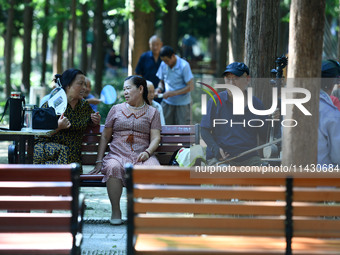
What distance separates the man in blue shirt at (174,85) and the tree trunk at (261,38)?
295cm

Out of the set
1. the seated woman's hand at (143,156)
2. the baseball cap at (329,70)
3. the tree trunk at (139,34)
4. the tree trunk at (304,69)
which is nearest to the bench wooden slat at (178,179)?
the tree trunk at (304,69)

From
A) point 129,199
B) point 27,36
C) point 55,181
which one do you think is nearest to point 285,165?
point 129,199

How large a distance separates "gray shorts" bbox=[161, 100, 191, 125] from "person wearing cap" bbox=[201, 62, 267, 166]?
527cm

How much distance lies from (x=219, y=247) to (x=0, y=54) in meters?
71.8

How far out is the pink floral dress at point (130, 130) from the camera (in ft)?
24.4

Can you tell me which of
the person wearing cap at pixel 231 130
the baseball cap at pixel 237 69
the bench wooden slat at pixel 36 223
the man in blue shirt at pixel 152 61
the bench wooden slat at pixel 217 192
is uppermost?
the man in blue shirt at pixel 152 61

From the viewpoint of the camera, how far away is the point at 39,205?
13.8 feet

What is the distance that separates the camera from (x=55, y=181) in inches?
164

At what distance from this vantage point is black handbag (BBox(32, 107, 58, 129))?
23.0 ft

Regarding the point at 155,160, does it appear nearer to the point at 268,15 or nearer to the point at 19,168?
the point at 268,15

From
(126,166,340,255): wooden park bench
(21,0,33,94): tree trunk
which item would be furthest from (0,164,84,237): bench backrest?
(21,0,33,94): tree trunk

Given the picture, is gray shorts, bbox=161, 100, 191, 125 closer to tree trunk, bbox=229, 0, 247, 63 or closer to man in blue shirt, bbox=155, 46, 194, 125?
man in blue shirt, bbox=155, 46, 194, 125

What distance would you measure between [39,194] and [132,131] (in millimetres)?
3359

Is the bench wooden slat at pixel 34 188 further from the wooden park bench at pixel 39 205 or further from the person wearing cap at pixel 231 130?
the person wearing cap at pixel 231 130
